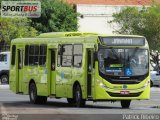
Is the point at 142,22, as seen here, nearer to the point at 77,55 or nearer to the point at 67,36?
the point at 67,36

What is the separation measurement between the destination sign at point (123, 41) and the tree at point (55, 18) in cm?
3979

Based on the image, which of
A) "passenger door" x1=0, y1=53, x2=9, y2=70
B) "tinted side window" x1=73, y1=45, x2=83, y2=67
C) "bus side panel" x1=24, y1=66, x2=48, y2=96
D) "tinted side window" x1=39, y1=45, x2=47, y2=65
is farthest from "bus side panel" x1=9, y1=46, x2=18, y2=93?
"passenger door" x1=0, y1=53, x2=9, y2=70

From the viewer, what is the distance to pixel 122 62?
25734 mm

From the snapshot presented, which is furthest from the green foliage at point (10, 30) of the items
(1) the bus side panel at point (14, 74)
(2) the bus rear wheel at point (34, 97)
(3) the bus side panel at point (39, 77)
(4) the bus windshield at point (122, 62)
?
(4) the bus windshield at point (122, 62)

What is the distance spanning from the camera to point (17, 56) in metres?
31.0

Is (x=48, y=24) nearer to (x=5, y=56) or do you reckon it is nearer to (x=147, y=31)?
(x=147, y=31)

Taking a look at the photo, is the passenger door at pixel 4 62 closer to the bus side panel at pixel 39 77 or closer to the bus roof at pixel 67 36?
the bus roof at pixel 67 36

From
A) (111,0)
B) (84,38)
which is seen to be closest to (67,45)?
(84,38)

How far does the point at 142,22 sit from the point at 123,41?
34481mm

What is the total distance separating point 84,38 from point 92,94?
2.21m

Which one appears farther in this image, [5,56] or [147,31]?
[147,31]

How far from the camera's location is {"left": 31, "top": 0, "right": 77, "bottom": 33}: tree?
66.1 meters

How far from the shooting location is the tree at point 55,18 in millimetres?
66062

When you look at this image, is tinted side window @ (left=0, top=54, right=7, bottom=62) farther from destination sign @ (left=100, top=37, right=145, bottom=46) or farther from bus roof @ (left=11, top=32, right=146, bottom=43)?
destination sign @ (left=100, top=37, right=145, bottom=46)
